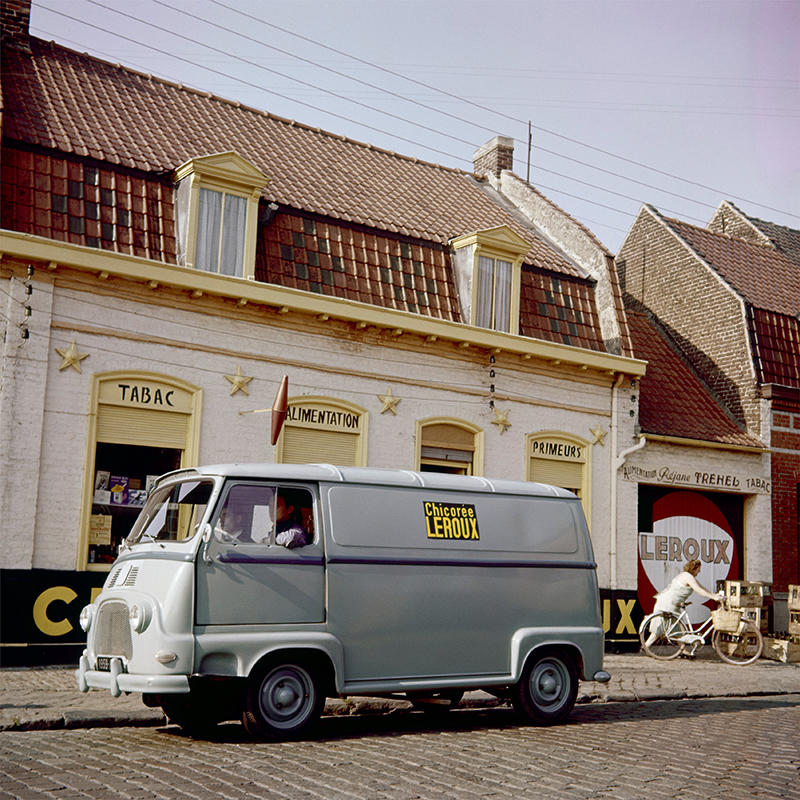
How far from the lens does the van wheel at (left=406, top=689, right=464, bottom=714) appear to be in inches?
377

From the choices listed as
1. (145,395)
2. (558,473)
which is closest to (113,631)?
(145,395)

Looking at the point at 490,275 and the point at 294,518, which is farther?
the point at 490,275

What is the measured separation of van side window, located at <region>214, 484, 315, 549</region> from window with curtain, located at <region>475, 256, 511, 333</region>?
8509 millimetres

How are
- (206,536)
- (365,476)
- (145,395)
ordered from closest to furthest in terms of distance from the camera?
(206,536)
(365,476)
(145,395)

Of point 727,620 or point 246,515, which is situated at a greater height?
point 246,515

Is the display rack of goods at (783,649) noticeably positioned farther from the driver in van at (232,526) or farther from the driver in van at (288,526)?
the driver in van at (232,526)

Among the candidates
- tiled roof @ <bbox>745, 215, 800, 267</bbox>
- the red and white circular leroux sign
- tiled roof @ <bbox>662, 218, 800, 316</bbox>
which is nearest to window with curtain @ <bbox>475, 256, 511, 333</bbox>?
the red and white circular leroux sign

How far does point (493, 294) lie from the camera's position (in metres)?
17.0

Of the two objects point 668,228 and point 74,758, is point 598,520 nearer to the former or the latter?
point 668,228

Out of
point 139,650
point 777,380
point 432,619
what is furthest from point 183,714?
point 777,380

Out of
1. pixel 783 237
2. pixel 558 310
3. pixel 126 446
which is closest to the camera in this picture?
pixel 126 446

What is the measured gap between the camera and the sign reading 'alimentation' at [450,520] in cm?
938

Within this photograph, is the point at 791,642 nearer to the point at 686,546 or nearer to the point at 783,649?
the point at 783,649

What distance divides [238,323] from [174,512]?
6.09m
